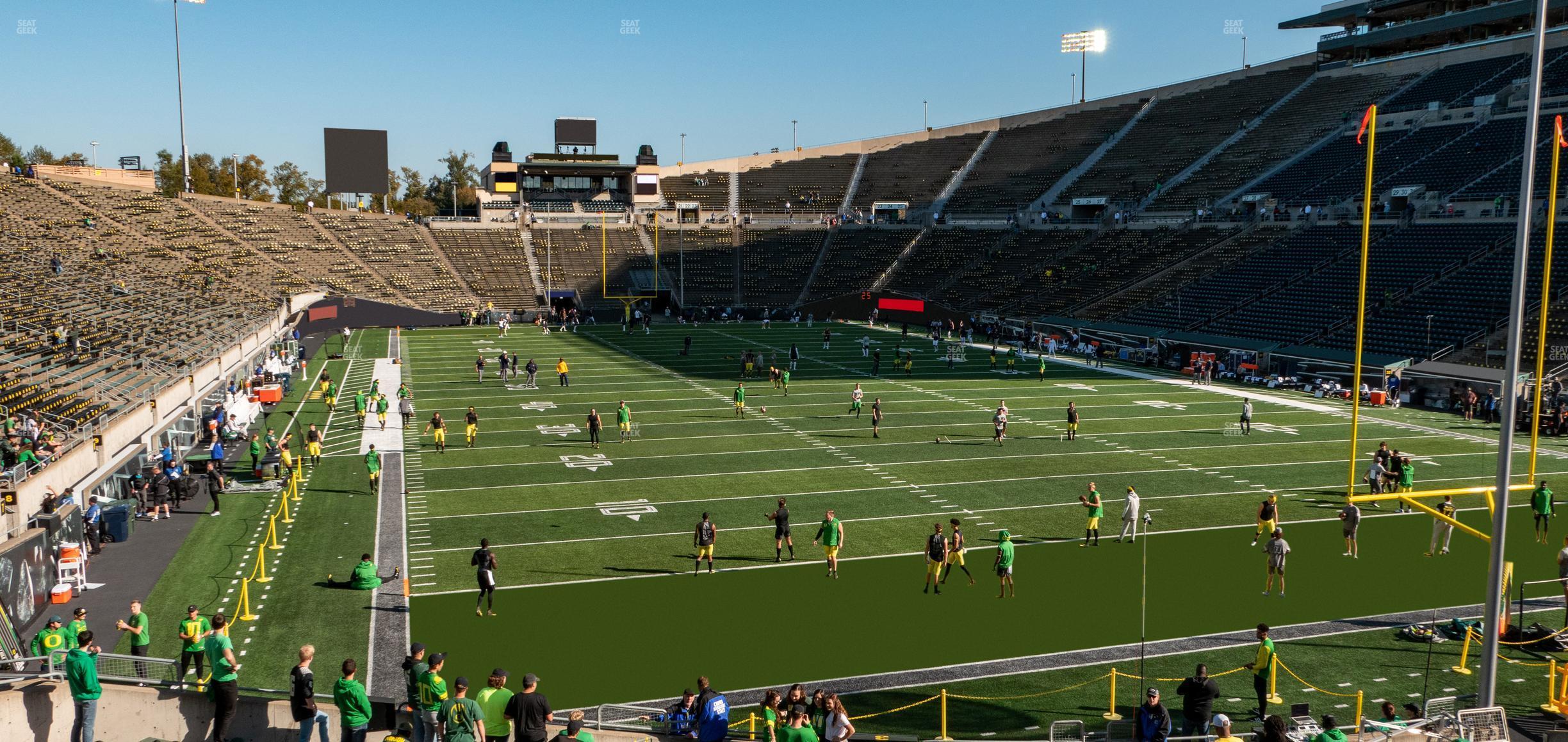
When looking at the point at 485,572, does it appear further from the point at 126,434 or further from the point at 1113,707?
the point at 126,434

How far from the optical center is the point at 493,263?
2817 inches

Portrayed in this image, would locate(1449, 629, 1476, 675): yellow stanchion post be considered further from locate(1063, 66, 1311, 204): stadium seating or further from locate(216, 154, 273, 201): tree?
locate(216, 154, 273, 201): tree

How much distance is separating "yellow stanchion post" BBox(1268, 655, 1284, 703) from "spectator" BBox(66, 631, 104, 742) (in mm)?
11692

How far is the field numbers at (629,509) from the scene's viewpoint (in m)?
20.8

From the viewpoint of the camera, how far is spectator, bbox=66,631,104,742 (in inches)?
395

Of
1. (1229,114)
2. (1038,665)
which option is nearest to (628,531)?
(1038,665)

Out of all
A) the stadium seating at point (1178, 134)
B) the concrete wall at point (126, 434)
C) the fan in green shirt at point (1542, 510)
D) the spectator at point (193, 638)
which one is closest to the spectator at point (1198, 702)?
the spectator at point (193, 638)

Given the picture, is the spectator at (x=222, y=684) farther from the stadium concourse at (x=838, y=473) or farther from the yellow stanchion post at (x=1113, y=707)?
the yellow stanchion post at (x=1113, y=707)

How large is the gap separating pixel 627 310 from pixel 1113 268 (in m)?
25.9

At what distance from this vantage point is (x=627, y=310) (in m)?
59.9

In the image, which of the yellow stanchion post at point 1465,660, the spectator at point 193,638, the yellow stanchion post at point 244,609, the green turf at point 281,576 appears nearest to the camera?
the spectator at point 193,638

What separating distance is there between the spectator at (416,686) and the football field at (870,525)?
2403mm

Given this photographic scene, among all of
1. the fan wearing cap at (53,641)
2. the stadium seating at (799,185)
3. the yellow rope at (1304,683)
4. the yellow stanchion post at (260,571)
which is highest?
the stadium seating at (799,185)

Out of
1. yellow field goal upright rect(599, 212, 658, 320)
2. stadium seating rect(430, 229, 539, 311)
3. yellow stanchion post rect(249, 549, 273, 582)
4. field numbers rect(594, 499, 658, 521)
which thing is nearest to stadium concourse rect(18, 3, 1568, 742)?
yellow stanchion post rect(249, 549, 273, 582)
